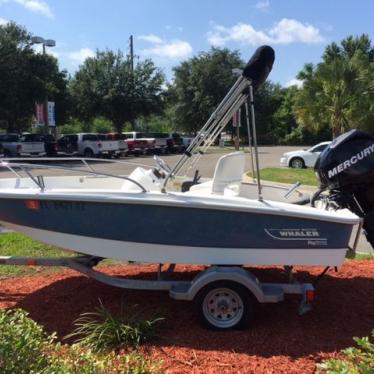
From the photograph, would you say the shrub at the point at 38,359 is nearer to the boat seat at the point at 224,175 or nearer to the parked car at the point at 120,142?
the boat seat at the point at 224,175

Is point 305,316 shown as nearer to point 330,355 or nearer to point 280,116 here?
point 330,355

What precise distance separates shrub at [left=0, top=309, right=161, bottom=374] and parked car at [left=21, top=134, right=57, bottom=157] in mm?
27256

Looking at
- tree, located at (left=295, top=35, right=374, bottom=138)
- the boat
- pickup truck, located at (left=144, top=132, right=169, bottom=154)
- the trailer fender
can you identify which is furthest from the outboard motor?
pickup truck, located at (left=144, top=132, right=169, bottom=154)

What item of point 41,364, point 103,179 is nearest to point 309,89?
point 103,179

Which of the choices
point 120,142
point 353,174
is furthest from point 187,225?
point 120,142

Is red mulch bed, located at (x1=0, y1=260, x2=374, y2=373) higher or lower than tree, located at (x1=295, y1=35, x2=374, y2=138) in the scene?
lower

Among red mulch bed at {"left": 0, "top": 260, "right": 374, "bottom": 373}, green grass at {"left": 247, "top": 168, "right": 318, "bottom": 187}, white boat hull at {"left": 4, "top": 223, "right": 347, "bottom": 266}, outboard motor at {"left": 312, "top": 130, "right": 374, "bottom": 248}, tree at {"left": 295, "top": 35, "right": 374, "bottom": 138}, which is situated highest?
tree at {"left": 295, "top": 35, "right": 374, "bottom": 138}

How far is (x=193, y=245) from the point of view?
446 centimetres

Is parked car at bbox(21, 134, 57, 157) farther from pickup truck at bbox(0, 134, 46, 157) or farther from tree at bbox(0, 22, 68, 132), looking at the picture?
tree at bbox(0, 22, 68, 132)

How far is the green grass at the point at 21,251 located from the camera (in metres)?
6.38

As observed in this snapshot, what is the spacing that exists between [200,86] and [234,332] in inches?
2005

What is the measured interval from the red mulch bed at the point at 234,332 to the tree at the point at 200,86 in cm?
4785

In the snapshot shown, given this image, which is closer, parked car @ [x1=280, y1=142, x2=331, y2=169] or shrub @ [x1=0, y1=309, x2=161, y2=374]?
shrub @ [x1=0, y1=309, x2=161, y2=374]

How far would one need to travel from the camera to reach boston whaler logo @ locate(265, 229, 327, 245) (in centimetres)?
440
